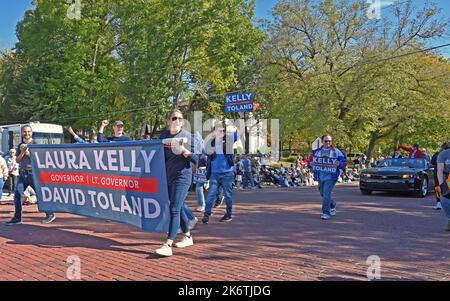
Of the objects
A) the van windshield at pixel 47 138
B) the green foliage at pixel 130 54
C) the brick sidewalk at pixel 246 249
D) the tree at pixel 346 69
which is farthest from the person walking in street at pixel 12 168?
the tree at pixel 346 69

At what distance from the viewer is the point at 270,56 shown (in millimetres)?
34500

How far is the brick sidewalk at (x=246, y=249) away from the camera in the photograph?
17.1 feet

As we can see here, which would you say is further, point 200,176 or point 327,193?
point 200,176

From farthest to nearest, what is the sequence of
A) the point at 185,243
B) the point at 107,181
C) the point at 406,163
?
the point at 406,163 → the point at 107,181 → the point at 185,243

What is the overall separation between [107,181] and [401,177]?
11111 millimetres

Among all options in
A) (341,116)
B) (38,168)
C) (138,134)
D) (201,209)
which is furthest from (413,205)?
(138,134)

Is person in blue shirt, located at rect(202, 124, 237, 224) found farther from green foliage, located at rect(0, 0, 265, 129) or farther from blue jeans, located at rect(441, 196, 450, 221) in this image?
green foliage, located at rect(0, 0, 265, 129)

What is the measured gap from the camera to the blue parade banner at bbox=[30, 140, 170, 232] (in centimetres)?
638

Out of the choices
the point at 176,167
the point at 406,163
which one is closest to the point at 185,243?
the point at 176,167

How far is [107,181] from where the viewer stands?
725 centimetres

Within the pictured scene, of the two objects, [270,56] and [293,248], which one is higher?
[270,56]

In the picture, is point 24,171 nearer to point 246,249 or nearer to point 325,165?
point 246,249
